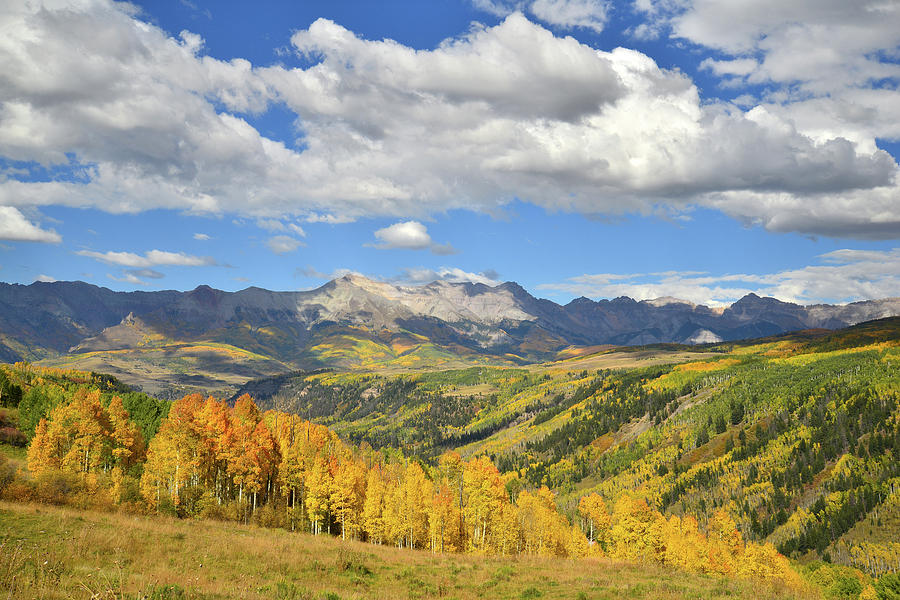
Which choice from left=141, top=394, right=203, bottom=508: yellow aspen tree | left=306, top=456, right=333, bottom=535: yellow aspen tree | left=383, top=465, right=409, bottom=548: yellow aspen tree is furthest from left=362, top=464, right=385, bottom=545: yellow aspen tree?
left=141, top=394, right=203, bottom=508: yellow aspen tree

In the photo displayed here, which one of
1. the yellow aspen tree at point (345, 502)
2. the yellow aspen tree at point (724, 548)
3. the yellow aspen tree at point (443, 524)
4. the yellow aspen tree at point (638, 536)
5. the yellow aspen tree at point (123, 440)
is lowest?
the yellow aspen tree at point (724, 548)

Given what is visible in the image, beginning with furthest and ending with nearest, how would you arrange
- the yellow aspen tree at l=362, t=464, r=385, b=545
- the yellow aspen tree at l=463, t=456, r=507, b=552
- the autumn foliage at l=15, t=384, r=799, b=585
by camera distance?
the yellow aspen tree at l=463, t=456, r=507, b=552
the yellow aspen tree at l=362, t=464, r=385, b=545
the autumn foliage at l=15, t=384, r=799, b=585

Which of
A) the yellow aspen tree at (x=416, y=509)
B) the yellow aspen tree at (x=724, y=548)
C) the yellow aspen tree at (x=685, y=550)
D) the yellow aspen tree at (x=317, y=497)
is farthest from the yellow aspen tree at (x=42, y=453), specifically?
the yellow aspen tree at (x=724, y=548)

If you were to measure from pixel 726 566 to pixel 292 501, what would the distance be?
98.2 metres

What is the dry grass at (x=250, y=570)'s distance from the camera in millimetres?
21547

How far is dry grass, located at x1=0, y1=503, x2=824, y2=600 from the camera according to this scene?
70.7 feet

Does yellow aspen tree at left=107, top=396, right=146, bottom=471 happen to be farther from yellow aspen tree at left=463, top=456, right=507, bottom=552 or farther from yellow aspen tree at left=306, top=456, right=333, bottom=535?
yellow aspen tree at left=463, top=456, right=507, bottom=552

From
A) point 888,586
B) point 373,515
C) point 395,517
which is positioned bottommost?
point 395,517

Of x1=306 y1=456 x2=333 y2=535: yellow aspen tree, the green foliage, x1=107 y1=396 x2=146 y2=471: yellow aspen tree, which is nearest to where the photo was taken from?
the green foliage

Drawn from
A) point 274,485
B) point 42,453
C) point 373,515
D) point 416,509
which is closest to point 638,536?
point 416,509

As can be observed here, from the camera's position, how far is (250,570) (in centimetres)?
2956

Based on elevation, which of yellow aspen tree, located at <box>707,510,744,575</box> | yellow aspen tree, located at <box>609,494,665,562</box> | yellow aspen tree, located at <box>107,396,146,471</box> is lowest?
yellow aspen tree, located at <box>707,510,744,575</box>

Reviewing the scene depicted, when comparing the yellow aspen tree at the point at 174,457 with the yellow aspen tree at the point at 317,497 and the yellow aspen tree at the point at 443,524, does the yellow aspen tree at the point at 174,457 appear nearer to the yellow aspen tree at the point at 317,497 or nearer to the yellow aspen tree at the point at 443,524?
the yellow aspen tree at the point at 317,497

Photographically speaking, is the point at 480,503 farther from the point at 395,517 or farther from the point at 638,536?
the point at 638,536
